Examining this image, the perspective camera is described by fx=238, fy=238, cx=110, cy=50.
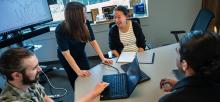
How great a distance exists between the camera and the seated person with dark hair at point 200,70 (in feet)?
3.45

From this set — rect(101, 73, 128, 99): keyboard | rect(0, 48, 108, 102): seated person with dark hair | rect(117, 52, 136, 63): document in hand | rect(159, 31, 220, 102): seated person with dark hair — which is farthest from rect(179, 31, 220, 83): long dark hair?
rect(117, 52, 136, 63): document in hand

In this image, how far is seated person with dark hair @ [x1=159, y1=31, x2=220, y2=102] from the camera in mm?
1053

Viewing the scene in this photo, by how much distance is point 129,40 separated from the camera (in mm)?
2639

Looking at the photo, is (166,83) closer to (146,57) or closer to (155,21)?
(146,57)

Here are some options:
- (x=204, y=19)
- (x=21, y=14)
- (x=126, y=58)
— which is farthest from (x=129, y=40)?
(x=21, y=14)

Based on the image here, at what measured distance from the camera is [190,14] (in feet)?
11.9

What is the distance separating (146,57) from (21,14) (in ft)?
5.59

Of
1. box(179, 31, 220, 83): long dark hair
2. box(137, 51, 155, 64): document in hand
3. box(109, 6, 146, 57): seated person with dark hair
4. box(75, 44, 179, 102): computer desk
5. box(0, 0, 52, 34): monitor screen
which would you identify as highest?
box(0, 0, 52, 34): monitor screen

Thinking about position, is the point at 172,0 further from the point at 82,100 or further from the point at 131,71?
the point at 82,100

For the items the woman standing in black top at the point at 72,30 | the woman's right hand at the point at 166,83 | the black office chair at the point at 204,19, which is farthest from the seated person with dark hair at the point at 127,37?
the woman's right hand at the point at 166,83

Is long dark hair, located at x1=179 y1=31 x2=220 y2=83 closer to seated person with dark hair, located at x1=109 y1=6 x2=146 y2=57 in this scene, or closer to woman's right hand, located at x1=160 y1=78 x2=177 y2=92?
woman's right hand, located at x1=160 y1=78 x2=177 y2=92

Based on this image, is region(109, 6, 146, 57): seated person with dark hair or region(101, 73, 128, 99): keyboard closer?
region(101, 73, 128, 99): keyboard

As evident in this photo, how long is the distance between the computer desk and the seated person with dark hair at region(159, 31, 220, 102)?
1.43 ft

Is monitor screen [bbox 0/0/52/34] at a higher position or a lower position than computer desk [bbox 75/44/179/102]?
higher
